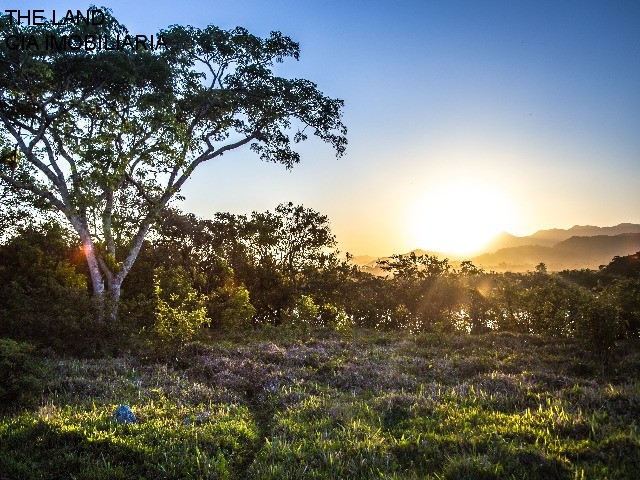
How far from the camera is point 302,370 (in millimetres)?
11680

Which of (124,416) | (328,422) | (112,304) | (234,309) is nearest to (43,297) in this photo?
(112,304)

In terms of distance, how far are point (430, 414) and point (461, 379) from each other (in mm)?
3649

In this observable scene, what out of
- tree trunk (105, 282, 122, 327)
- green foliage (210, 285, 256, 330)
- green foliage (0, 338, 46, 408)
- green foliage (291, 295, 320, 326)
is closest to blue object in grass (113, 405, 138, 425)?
green foliage (0, 338, 46, 408)

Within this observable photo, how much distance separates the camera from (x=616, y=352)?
13492mm

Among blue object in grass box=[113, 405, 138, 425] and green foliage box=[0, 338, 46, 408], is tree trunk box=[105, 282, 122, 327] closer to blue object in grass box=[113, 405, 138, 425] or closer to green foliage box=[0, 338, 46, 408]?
green foliage box=[0, 338, 46, 408]

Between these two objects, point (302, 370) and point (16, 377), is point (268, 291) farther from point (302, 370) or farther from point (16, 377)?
point (16, 377)

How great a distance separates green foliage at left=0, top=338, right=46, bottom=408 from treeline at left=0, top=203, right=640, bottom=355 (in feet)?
16.8

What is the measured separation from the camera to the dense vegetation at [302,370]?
226 inches

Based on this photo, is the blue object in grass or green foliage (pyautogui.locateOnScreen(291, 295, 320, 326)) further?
green foliage (pyautogui.locateOnScreen(291, 295, 320, 326))

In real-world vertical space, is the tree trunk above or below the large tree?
below

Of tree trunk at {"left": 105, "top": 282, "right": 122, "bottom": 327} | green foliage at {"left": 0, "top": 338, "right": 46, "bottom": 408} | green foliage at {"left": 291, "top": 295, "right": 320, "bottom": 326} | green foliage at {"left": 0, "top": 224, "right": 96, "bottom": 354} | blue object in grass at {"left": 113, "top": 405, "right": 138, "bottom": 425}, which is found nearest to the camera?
blue object in grass at {"left": 113, "top": 405, "right": 138, "bottom": 425}

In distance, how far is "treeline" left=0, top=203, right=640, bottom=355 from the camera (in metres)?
13.6

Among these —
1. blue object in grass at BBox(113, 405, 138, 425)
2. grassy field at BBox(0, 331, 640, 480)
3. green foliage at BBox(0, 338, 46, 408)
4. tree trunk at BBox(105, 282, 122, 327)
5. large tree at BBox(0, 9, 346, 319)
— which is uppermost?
large tree at BBox(0, 9, 346, 319)

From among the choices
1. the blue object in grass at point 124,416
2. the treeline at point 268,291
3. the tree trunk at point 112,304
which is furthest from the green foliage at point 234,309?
the blue object in grass at point 124,416
